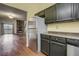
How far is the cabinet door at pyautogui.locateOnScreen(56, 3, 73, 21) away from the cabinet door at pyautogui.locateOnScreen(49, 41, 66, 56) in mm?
772

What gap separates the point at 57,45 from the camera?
323 cm

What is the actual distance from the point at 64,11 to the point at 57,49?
3.62ft

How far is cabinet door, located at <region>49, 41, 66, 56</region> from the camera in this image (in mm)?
2899

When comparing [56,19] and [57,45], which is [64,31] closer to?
[56,19]

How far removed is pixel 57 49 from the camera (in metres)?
3.24

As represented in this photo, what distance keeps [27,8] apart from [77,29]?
381cm

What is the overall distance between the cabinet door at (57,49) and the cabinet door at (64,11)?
77 centimetres

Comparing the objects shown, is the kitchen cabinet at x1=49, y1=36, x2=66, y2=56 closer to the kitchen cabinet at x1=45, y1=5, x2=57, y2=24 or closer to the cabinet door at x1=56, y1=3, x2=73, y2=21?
the cabinet door at x1=56, y1=3, x2=73, y2=21

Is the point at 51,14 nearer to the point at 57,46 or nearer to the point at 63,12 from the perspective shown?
the point at 63,12

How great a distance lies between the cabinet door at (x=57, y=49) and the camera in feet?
9.51

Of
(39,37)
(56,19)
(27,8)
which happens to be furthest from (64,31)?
(27,8)

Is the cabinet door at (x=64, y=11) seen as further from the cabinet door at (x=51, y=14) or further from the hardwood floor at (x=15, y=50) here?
the hardwood floor at (x=15, y=50)

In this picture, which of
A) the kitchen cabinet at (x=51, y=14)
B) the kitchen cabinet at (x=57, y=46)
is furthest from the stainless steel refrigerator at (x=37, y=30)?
the kitchen cabinet at (x=57, y=46)

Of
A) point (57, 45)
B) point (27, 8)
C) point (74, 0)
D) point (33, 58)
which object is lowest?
point (57, 45)
